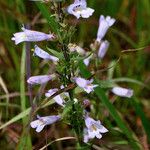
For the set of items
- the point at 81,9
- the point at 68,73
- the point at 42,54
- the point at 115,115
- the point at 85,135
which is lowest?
the point at 85,135

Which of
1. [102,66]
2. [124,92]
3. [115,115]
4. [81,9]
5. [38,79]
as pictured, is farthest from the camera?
[102,66]

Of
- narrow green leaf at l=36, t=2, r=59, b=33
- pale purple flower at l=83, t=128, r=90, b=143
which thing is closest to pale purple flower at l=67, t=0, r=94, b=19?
narrow green leaf at l=36, t=2, r=59, b=33

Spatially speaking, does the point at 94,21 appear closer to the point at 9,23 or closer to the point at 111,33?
the point at 111,33

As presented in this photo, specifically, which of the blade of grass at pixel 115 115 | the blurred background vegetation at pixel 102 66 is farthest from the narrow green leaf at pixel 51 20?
the blurred background vegetation at pixel 102 66

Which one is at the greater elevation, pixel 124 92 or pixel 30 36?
pixel 30 36

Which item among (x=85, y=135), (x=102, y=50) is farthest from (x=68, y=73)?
(x=102, y=50)

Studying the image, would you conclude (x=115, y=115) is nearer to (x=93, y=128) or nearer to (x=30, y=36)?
(x=93, y=128)

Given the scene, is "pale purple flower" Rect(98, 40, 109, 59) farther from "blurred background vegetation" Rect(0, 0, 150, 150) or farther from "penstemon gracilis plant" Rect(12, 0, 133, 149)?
"penstemon gracilis plant" Rect(12, 0, 133, 149)

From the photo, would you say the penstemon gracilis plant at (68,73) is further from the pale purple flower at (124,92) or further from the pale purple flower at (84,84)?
the pale purple flower at (124,92)

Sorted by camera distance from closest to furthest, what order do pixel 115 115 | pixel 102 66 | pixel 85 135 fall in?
pixel 85 135 < pixel 115 115 < pixel 102 66
